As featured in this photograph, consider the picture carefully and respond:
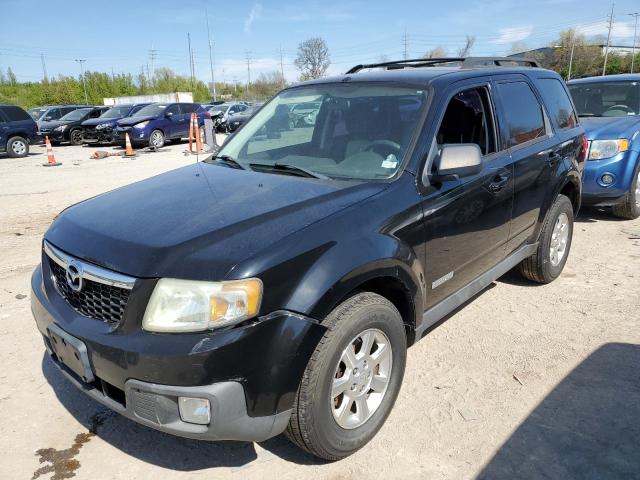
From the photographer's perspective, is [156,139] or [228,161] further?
[156,139]

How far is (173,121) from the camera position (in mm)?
19484

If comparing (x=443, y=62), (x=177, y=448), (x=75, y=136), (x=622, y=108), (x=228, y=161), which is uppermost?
(x=443, y=62)

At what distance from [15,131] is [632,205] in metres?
18.0

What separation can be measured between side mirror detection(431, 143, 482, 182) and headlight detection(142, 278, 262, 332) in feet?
4.49

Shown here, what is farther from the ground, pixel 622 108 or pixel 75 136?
pixel 622 108

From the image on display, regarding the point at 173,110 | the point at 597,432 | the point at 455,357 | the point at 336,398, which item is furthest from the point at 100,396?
the point at 173,110

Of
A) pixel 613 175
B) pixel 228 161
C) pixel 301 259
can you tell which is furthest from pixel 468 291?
pixel 613 175

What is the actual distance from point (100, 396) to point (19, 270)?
12.6 ft

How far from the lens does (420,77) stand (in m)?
3.32

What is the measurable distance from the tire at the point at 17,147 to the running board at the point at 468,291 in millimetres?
17791

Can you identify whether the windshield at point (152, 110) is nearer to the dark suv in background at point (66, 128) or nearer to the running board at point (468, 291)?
the dark suv in background at point (66, 128)

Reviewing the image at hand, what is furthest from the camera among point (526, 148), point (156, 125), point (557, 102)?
point (156, 125)

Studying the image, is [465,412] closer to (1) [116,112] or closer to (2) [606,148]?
(2) [606,148]

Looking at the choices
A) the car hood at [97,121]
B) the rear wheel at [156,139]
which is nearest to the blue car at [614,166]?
the rear wheel at [156,139]
